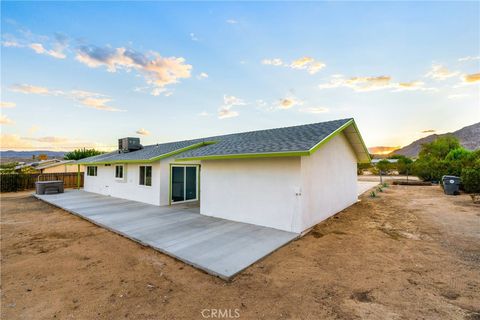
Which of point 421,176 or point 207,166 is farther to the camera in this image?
point 421,176

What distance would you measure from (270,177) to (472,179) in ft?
49.6

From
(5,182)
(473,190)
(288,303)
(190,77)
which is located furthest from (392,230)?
(5,182)

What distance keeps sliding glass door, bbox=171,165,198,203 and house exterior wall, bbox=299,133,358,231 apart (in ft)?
22.4

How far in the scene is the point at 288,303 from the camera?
10.4 feet

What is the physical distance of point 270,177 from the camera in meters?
6.86

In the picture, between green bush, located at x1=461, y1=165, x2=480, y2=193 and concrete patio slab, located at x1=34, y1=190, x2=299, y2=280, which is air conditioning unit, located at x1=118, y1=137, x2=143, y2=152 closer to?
concrete patio slab, located at x1=34, y1=190, x2=299, y2=280

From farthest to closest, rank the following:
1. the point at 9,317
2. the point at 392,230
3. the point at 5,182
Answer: the point at 5,182, the point at 392,230, the point at 9,317

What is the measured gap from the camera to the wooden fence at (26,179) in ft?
57.0

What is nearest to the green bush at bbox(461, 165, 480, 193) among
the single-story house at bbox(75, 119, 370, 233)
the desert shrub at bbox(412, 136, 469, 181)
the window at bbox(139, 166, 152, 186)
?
the desert shrub at bbox(412, 136, 469, 181)

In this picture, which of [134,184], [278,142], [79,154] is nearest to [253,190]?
[278,142]

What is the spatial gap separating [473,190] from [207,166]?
17296 millimetres

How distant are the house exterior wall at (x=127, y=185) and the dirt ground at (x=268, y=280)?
423cm

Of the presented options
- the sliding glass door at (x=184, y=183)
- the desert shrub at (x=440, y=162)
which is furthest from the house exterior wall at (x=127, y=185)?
the desert shrub at (x=440, y=162)

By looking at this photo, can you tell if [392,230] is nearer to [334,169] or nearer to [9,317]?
A: [334,169]
